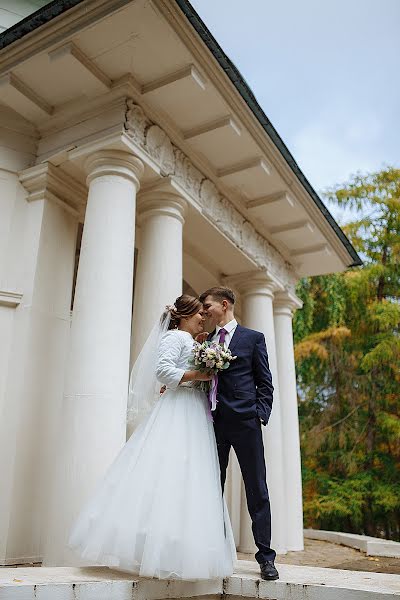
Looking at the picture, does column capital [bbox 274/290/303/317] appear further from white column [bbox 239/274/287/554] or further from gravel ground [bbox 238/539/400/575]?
gravel ground [bbox 238/539/400/575]

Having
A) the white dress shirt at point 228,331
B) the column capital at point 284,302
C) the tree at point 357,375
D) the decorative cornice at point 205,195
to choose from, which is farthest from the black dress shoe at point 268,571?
the tree at point 357,375

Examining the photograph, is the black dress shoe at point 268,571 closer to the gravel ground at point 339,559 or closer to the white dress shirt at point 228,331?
the white dress shirt at point 228,331

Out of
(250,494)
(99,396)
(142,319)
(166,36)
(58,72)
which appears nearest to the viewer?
(250,494)

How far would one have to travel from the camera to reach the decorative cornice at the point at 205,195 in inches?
395

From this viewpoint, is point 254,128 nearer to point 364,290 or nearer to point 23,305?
point 23,305

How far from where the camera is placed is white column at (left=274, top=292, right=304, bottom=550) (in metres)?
14.9

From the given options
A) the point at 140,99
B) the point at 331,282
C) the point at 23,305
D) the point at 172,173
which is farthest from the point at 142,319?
the point at 331,282

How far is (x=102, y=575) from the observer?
205 inches

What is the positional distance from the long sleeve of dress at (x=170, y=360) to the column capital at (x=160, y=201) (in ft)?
17.3

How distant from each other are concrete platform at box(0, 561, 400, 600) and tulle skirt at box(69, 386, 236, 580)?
178 millimetres

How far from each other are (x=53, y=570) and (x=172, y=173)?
7.66 m

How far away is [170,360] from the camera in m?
5.89

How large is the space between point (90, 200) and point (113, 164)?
0.76m

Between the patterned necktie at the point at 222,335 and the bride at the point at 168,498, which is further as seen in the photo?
the patterned necktie at the point at 222,335
